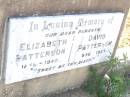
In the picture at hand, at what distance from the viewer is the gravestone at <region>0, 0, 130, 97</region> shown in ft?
12.1

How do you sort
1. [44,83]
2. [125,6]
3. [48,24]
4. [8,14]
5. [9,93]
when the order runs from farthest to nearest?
[125,6]
[44,83]
[9,93]
[48,24]
[8,14]

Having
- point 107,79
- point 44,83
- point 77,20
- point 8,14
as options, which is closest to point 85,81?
point 107,79

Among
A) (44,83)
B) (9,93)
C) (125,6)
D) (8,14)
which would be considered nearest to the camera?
(8,14)

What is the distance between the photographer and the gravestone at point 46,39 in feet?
12.1

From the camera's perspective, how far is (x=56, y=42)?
13.5 ft

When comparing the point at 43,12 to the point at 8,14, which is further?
the point at 43,12

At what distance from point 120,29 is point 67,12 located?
1081 mm

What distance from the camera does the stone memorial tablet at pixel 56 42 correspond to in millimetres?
3744

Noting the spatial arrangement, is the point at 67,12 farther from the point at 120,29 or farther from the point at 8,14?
the point at 120,29

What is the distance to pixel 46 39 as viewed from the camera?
3.97 meters

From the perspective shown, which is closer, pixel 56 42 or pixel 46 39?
pixel 46 39

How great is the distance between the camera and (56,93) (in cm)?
468

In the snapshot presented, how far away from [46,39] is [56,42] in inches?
6.8

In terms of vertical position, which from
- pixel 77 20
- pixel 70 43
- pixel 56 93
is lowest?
pixel 56 93
